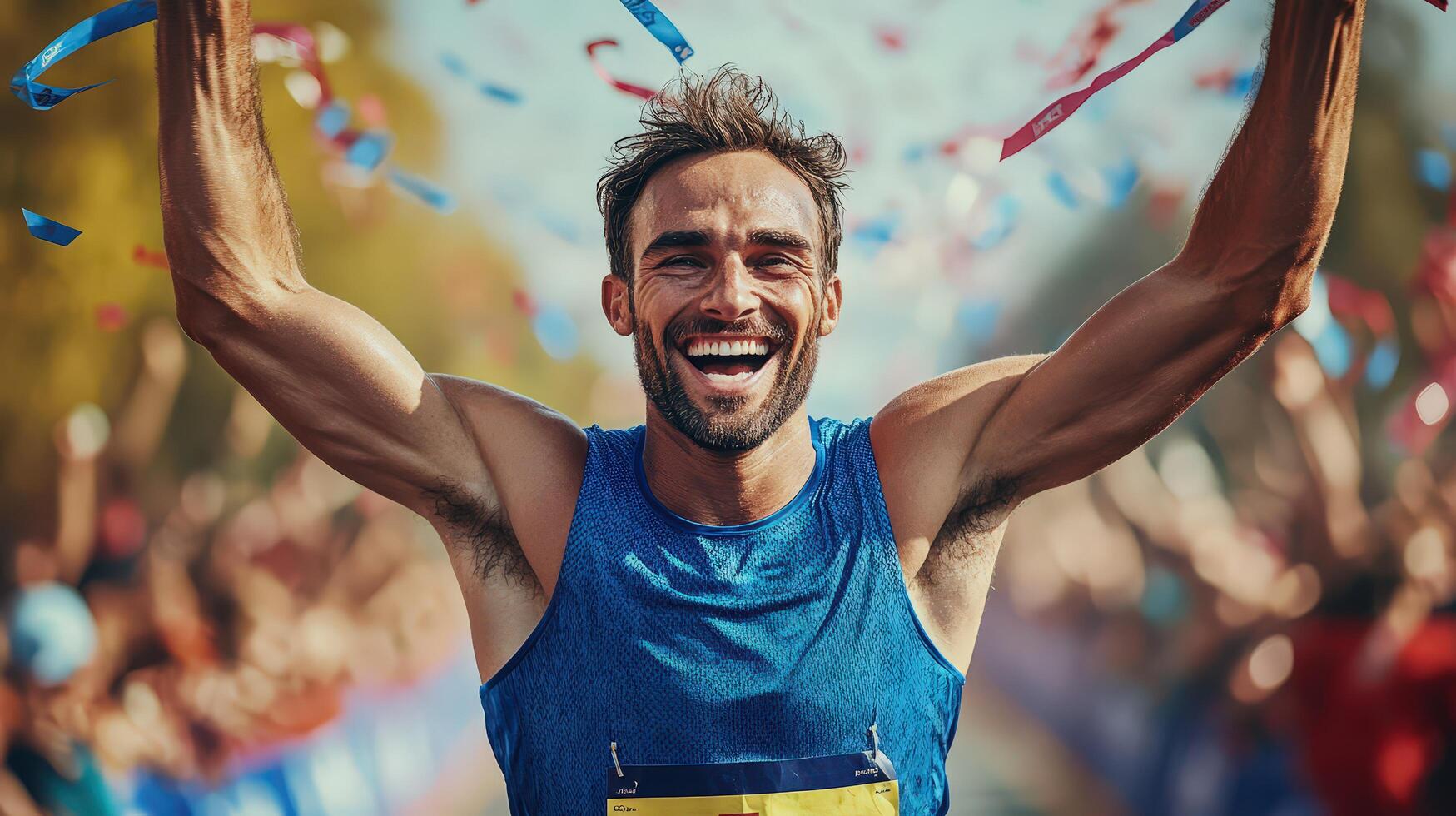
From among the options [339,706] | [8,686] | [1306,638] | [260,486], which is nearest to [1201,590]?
[1306,638]

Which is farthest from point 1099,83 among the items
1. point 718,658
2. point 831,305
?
point 718,658

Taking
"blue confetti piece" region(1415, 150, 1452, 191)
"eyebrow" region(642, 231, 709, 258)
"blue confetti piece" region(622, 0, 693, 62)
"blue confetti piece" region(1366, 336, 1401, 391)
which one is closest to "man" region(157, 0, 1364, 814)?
"eyebrow" region(642, 231, 709, 258)

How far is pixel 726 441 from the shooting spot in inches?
72.4

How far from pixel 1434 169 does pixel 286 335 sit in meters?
4.61

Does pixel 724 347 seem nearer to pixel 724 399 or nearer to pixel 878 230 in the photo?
pixel 724 399

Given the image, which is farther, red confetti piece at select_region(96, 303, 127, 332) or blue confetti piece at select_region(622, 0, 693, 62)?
red confetti piece at select_region(96, 303, 127, 332)

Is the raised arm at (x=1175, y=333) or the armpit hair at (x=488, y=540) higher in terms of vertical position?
the raised arm at (x=1175, y=333)

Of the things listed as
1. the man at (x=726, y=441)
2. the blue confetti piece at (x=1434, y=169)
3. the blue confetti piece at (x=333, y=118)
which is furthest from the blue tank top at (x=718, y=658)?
the blue confetti piece at (x=1434, y=169)

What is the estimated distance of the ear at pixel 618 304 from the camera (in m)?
1.99

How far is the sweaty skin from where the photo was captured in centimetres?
160

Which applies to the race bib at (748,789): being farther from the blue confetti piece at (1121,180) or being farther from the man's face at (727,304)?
the blue confetti piece at (1121,180)

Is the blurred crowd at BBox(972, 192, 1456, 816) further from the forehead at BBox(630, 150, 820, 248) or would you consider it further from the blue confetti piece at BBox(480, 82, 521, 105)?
the forehead at BBox(630, 150, 820, 248)

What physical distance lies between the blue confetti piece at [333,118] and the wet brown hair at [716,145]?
8.82 ft

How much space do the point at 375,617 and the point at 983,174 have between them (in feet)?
9.20
